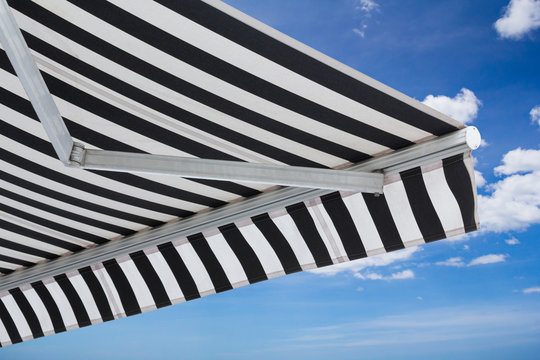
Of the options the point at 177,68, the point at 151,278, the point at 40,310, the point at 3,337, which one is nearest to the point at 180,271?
the point at 151,278

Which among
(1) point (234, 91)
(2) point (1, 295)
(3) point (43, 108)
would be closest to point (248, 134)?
(1) point (234, 91)

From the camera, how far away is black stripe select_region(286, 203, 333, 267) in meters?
3.03

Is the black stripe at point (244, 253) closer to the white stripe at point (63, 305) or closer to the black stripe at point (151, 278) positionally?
the black stripe at point (151, 278)

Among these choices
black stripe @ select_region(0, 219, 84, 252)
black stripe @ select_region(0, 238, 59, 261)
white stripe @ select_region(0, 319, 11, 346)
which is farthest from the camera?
white stripe @ select_region(0, 319, 11, 346)

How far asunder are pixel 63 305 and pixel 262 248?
212cm

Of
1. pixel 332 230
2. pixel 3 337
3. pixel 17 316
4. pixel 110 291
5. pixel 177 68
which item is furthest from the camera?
pixel 3 337

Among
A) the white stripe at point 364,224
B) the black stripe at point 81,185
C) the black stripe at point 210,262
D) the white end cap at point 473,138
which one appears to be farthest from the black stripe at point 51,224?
the white end cap at point 473,138

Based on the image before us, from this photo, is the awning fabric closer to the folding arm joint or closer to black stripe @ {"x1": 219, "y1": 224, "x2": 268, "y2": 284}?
black stripe @ {"x1": 219, "y1": 224, "x2": 268, "y2": 284}

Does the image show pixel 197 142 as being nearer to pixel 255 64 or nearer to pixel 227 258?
pixel 255 64

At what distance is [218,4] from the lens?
1.86 metres

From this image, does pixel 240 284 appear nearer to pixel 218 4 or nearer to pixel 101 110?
pixel 101 110

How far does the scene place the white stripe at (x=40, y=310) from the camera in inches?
176

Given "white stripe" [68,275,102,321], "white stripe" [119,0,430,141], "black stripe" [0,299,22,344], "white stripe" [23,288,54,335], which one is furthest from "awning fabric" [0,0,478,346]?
"black stripe" [0,299,22,344]

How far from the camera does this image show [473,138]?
226 cm
